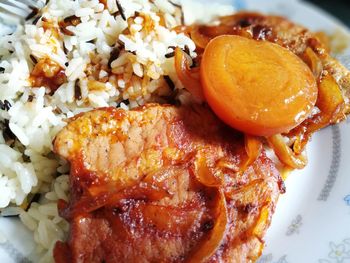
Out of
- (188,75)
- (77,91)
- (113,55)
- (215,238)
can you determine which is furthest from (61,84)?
(215,238)

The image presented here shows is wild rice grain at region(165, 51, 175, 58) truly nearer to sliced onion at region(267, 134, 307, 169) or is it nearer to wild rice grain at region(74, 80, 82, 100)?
wild rice grain at region(74, 80, 82, 100)

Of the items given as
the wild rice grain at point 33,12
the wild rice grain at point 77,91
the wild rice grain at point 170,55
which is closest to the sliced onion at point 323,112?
the wild rice grain at point 170,55

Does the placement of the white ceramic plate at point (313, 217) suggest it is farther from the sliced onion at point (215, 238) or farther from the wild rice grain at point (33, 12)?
the wild rice grain at point (33, 12)

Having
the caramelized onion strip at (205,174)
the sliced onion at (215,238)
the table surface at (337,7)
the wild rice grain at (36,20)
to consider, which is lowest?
the table surface at (337,7)

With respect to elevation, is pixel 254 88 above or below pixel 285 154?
above

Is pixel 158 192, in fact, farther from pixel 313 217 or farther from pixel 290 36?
pixel 290 36

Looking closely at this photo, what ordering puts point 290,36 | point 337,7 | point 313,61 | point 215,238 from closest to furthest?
point 215,238, point 313,61, point 290,36, point 337,7

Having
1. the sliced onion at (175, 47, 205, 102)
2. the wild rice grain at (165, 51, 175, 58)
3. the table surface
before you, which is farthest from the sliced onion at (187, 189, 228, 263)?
the table surface
